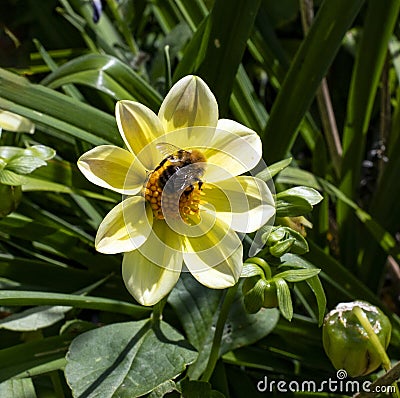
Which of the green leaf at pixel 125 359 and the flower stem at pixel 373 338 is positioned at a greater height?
the green leaf at pixel 125 359

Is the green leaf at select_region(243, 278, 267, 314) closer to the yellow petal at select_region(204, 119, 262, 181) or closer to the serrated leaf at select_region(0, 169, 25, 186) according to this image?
the yellow petal at select_region(204, 119, 262, 181)

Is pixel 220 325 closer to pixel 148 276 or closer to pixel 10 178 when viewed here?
pixel 148 276

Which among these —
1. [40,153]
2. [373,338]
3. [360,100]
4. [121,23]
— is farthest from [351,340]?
[121,23]

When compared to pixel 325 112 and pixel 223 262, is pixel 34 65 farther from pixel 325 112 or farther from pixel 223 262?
pixel 223 262

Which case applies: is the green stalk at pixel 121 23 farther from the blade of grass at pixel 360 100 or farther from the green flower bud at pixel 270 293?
the green flower bud at pixel 270 293

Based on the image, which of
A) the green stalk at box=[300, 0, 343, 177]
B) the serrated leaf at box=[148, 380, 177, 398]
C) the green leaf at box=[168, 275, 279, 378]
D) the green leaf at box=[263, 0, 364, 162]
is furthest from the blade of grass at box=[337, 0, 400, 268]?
the serrated leaf at box=[148, 380, 177, 398]

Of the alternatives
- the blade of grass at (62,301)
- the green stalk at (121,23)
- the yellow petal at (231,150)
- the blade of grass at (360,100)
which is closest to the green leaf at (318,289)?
the yellow petal at (231,150)

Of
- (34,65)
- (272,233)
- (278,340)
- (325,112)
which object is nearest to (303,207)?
(272,233)
